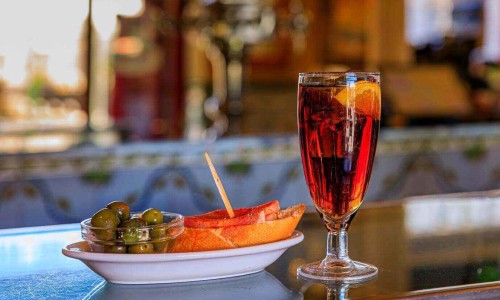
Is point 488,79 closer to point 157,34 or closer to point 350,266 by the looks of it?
point 157,34

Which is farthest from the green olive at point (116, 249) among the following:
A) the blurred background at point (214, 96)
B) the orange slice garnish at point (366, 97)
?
the blurred background at point (214, 96)

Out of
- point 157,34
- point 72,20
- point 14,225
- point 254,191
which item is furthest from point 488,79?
point 14,225

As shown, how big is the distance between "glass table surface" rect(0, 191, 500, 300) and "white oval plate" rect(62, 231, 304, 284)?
1 cm

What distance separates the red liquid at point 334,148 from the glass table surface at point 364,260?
0.34ft

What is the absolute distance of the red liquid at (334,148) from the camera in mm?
1167

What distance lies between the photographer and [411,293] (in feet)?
3.36

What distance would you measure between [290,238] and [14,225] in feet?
7.56

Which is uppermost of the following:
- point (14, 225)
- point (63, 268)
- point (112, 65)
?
point (112, 65)

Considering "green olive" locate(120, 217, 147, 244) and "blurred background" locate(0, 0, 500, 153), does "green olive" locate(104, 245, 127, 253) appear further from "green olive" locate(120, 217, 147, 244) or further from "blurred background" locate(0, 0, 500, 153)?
"blurred background" locate(0, 0, 500, 153)

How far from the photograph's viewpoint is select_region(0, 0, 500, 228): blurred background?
346 cm

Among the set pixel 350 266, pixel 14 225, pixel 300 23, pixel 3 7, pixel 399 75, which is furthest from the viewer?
pixel 3 7

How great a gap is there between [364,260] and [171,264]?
0.30m

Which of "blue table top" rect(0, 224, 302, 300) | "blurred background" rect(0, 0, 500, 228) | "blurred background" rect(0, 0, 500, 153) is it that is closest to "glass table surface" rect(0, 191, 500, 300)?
"blue table top" rect(0, 224, 302, 300)

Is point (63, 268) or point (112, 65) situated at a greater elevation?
point (112, 65)
